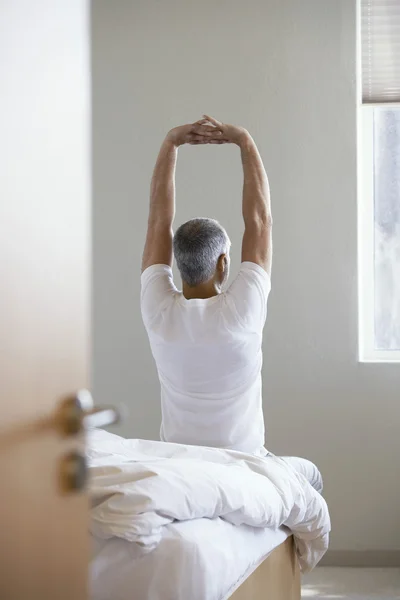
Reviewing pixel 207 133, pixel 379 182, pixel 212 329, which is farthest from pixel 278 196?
pixel 212 329

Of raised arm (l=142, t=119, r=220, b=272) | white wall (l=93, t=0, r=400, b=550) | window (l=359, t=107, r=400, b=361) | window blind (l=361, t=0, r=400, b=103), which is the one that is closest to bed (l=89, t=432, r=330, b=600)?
raised arm (l=142, t=119, r=220, b=272)

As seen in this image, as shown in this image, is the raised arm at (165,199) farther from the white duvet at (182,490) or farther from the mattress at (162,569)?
the mattress at (162,569)

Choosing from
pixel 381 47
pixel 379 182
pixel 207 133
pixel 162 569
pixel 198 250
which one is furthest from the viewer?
pixel 379 182

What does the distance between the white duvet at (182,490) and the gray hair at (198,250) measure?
55 centimetres

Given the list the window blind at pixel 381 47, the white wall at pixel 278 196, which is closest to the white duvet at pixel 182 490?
the white wall at pixel 278 196

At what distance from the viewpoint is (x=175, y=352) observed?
2348 mm

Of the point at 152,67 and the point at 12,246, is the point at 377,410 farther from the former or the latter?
the point at 12,246

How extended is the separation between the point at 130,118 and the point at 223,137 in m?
1.55

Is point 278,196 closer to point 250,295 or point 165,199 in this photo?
point 165,199

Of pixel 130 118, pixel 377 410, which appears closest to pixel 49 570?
pixel 377 410

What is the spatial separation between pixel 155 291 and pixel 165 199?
13.5 inches

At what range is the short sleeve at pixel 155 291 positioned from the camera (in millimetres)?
2443

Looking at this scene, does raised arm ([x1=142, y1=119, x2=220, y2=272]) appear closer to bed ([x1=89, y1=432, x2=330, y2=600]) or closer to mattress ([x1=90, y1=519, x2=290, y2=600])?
bed ([x1=89, y1=432, x2=330, y2=600])

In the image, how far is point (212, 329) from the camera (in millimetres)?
2311
